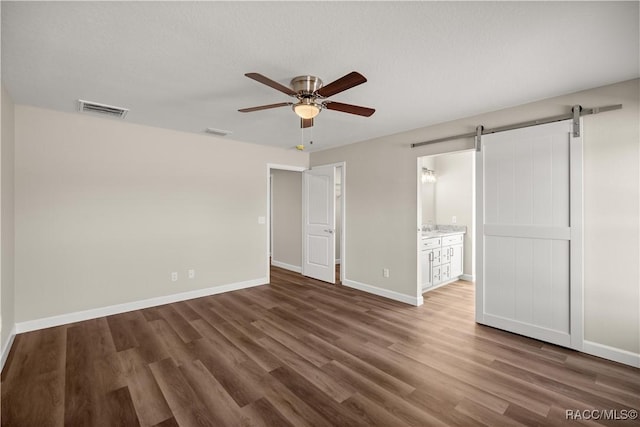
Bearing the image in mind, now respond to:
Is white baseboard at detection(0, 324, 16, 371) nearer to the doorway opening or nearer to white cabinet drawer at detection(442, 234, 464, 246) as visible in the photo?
the doorway opening

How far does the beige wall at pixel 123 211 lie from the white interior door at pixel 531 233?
3.49m

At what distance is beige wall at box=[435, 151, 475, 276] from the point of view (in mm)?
5381

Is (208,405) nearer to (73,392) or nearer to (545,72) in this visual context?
(73,392)

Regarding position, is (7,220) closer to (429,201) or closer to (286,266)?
(286,266)

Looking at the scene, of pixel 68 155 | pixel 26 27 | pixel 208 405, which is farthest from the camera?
pixel 68 155

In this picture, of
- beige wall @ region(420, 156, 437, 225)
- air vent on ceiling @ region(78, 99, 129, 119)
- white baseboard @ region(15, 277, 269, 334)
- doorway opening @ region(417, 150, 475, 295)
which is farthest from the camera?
beige wall @ region(420, 156, 437, 225)

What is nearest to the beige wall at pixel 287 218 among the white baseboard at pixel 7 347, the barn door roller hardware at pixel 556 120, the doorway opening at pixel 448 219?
the doorway opening at pixel 448 219

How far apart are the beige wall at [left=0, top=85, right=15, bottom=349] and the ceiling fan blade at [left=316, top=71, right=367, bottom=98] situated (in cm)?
281

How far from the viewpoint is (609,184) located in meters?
2.56

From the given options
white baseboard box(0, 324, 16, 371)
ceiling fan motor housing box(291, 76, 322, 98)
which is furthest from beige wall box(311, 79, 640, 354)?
white baseboard box(0, 324, 16, 371)

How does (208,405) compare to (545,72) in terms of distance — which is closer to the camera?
(208,405)

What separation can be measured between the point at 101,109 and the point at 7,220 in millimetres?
1433

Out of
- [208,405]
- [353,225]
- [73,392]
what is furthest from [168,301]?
[353,225]

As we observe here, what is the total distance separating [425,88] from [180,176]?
347 centimetres
